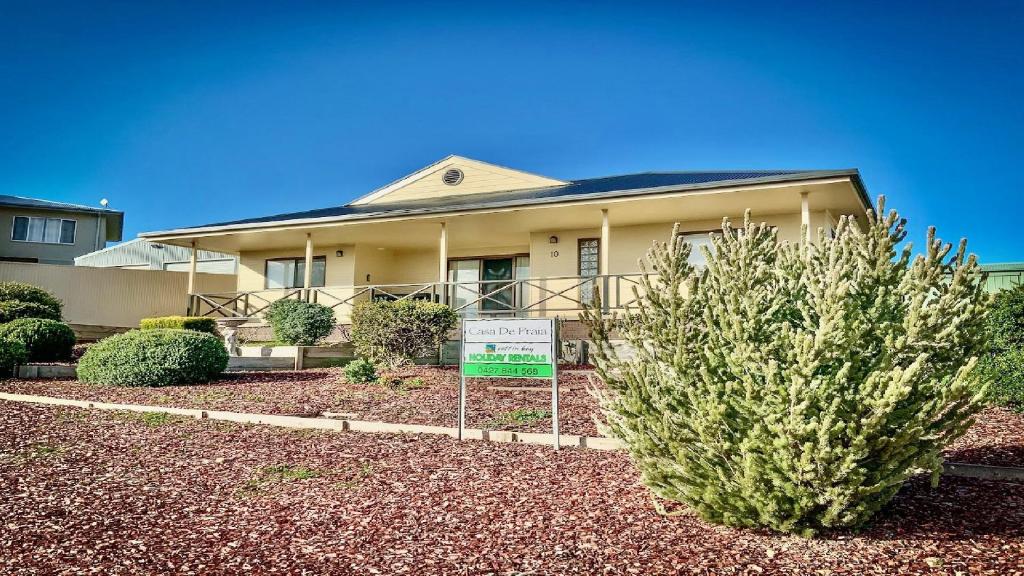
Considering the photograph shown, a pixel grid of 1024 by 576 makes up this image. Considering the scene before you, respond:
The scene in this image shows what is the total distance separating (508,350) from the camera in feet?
22.0

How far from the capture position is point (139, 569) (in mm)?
3359

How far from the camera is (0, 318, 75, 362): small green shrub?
38.1 feet

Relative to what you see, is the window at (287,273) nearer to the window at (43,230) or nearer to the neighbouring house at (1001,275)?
the window at (43,230)

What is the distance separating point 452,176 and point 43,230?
2391 cm

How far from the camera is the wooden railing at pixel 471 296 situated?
49.9 feet

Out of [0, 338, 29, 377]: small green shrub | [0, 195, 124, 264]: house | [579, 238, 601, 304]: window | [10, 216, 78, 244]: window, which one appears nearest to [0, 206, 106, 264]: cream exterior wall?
[0, 195, 124, 264]: house

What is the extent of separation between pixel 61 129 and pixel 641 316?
28.9 metres

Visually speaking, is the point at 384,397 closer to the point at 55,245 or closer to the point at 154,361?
the point at 154,361

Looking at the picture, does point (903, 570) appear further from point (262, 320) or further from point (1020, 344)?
point (262, 320)

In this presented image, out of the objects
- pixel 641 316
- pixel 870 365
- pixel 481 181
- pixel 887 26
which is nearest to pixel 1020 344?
pixel 870 365

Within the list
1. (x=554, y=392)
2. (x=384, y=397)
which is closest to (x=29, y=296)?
(x=384, y=397)

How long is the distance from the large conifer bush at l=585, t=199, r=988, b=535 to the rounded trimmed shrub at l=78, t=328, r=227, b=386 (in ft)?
28.6

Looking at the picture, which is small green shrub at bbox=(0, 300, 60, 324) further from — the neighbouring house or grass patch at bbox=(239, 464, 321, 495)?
the neighbouring house

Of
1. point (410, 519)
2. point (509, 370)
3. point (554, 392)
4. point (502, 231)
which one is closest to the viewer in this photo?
point (410, 519)
